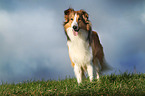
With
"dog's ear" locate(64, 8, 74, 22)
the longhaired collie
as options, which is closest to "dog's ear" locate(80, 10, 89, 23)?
the longhaired collie

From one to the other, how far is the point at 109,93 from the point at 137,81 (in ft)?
7.16

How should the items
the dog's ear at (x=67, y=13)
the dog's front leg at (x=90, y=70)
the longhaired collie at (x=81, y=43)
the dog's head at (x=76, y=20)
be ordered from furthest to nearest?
1. the dog's front leg at (x=90, y=70)
2. the dog's ear at (x=67, y=13)
3. the longhaired collie at (x=81, y=43)
4. the dog's head at (x=76, y=20)

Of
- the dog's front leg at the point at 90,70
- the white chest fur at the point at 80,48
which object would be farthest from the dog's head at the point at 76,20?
the dog's front leg at the point at 90,70

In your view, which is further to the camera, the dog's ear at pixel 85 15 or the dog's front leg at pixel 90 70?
the dog's front leg at pixel 90 70

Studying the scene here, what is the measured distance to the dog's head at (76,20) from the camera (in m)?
5.38

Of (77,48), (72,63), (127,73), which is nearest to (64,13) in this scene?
(77,48)

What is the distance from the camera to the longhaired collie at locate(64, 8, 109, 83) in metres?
5.51

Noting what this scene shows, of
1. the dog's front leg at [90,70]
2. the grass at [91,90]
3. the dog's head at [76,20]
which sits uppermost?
the dog's head at [76,20]

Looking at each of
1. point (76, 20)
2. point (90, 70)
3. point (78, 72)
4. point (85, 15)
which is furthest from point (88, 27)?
point (78, 72)

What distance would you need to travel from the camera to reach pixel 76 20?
17.6 ft

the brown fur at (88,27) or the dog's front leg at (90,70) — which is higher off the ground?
the brown fur at (88,27)

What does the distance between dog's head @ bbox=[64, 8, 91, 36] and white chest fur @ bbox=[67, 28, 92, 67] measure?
17 cm

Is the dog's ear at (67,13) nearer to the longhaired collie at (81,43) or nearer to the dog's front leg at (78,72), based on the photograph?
the longhaired collie at (81,43)

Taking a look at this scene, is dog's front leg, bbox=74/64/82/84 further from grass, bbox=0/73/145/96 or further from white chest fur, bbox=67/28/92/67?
grass, bbox=0/73/145/96
